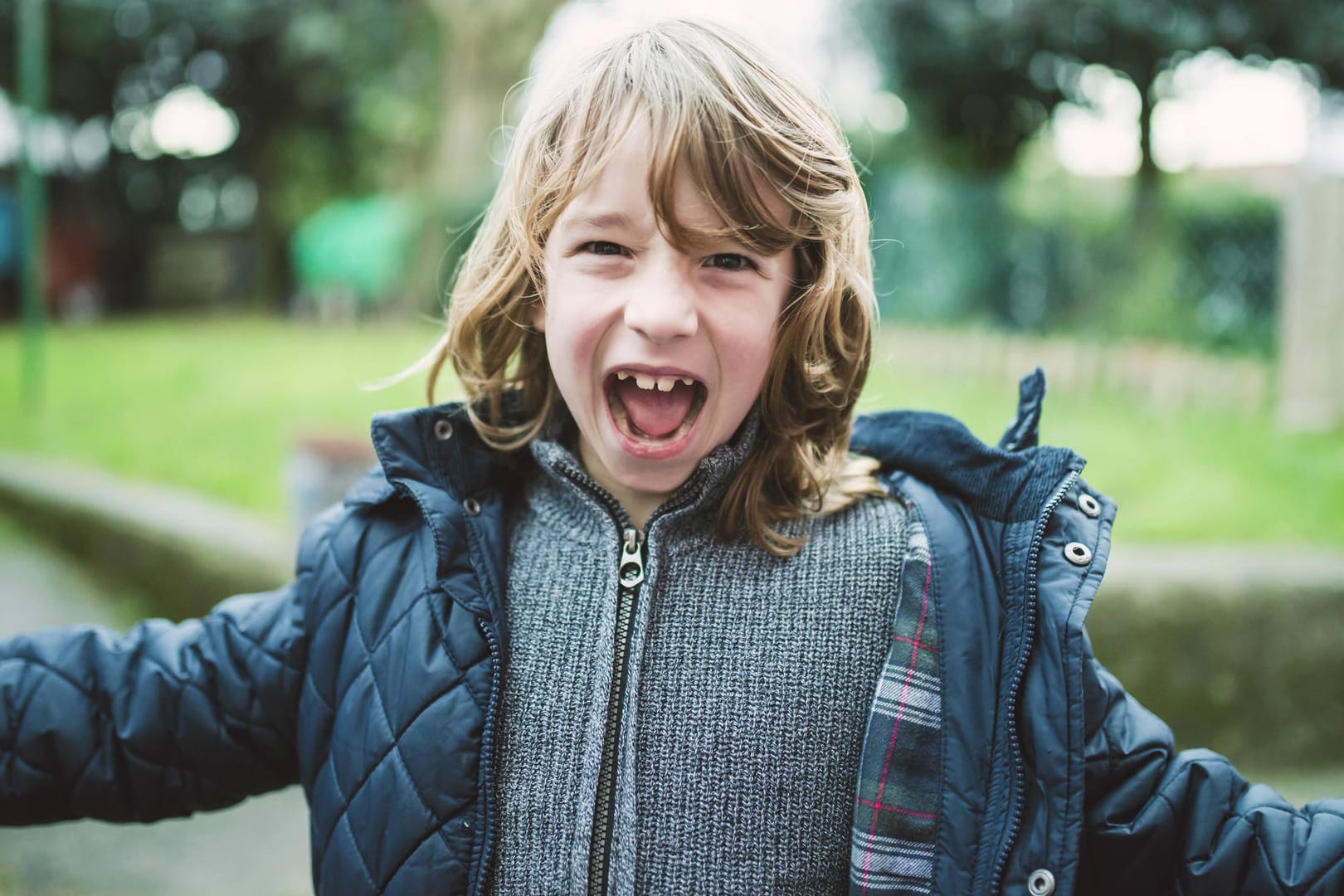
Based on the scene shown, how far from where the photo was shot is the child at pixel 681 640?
4.32 feet

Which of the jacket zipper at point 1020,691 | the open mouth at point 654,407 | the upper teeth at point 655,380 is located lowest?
the jacket zipper at point 1020,691

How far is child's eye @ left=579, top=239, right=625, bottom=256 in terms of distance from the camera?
1396 mm

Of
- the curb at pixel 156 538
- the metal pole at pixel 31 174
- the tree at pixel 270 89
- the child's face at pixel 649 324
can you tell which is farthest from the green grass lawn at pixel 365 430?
the tree at pixel 270 89

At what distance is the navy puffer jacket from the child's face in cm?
24

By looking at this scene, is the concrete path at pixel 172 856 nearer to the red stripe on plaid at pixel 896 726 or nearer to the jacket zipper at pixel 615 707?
the jacket zipper at pixel 615 707

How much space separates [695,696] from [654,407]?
0.35m

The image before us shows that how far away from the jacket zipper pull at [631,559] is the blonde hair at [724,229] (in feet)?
0.39

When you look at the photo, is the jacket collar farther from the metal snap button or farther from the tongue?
the metal snap button

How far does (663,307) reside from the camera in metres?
1.34

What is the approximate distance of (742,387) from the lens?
4.73 feet

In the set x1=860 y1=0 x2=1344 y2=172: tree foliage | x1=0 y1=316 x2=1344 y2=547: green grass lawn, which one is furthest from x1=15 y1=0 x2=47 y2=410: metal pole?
x1=860 y1=0 x2=1344 y2=172: tree foliage

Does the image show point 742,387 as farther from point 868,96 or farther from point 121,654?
point 868,96

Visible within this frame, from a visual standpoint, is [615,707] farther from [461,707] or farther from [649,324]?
[649,324]

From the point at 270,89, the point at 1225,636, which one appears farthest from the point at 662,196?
the point at 270,89
